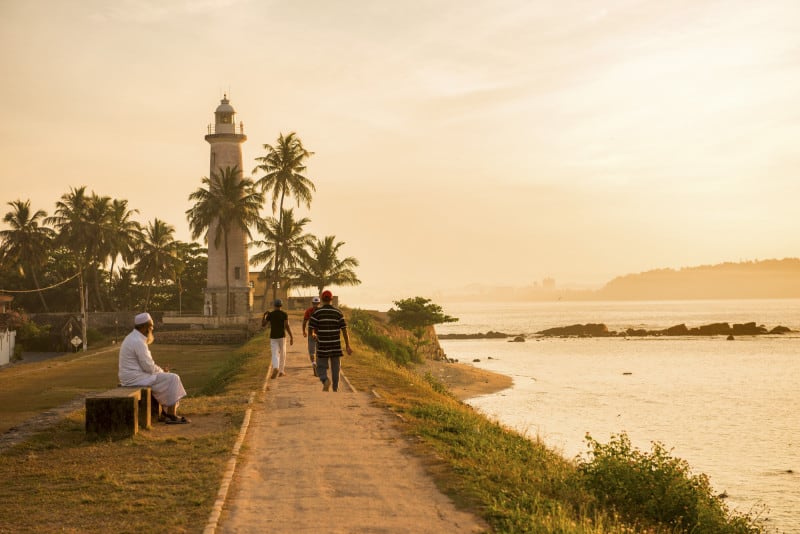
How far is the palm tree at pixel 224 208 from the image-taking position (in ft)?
197

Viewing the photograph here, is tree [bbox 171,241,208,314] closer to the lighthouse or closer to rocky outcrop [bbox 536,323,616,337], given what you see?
the lighthouse

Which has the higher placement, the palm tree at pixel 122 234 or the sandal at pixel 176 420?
the palm tree at pixel 122 234

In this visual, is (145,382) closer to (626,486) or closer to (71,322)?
(626,486)

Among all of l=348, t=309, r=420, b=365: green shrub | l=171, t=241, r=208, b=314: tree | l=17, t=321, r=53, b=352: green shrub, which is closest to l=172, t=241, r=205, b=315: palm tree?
l=171, t=241, r=208, b=314: tree

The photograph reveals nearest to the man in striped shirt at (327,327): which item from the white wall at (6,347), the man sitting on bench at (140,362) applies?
the man sitting on bench at (140,362)

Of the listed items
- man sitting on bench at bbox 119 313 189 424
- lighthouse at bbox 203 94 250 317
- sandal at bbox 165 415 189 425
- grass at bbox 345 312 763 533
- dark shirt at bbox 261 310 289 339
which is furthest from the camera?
lighthouse at bbox 203 94 250 317

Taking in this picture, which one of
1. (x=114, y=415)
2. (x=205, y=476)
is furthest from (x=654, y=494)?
(x=114, y=415)

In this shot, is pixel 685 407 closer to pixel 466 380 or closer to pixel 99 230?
pixel 466 380

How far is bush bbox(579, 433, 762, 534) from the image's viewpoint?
10930 millimetres

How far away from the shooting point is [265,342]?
35156 millimetres

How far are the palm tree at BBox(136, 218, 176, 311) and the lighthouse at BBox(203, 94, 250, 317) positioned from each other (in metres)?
11.0

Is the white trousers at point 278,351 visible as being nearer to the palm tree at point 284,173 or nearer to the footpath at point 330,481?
the footpath at point 330,481

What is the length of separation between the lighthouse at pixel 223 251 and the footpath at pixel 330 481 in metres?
47.8

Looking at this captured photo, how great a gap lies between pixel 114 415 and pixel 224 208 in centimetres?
4944
